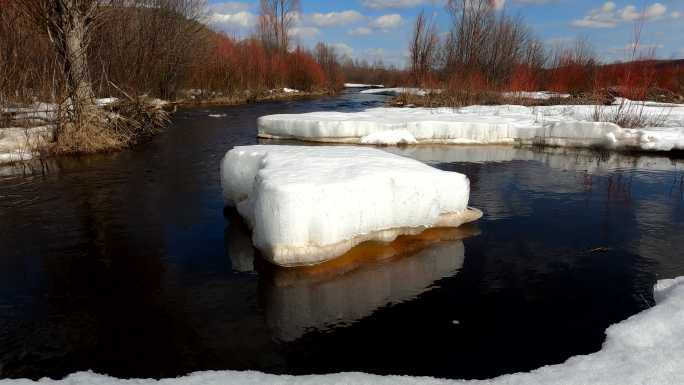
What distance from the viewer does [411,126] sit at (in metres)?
11.9

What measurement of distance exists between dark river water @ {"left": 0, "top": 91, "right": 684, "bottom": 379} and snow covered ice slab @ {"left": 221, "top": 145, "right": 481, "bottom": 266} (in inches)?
10.4

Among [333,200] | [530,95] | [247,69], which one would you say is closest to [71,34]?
[333,200]

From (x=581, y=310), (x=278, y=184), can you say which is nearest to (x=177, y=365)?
(x=278, y=184)

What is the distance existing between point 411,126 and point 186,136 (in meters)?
6.43

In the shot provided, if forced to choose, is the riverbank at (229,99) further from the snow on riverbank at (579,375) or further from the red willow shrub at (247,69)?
the snow on riverbank at (579,375)

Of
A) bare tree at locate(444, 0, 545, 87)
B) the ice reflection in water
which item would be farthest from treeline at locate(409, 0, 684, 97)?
the ice reflection in water

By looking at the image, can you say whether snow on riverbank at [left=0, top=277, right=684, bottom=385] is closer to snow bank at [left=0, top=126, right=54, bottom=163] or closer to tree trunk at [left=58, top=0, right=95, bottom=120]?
snow bank at [left=0, top=126, right=54, bottom=163]

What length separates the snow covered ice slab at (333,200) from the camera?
4.32 meters

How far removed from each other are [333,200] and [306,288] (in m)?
0.87

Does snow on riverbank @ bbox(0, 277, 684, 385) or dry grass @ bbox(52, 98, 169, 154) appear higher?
dry grass @ bbox(52, 98, 169, 154)

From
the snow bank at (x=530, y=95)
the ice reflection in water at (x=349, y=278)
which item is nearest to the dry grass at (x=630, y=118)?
the snow bank at (x=530, y=95)

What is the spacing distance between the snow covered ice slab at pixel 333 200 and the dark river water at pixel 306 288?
265 mm

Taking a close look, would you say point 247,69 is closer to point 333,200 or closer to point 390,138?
point 390,138

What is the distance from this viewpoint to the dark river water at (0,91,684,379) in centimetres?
321
